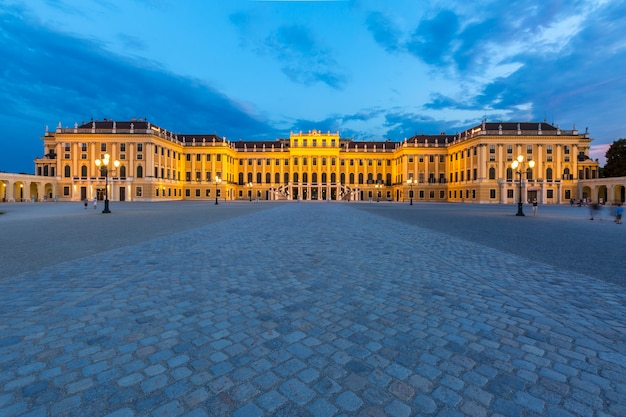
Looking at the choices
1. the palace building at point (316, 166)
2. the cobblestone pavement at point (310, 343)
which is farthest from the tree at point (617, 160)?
the cobblestone pavement at point (310, 343)

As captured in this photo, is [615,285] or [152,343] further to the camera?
[615,285]

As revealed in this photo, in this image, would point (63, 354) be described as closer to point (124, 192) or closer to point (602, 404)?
point (602, 404)

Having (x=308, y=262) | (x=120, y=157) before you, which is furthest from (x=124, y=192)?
(x=308, y=262)

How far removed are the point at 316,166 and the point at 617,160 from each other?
59966 millimetres

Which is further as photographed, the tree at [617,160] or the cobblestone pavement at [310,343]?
the tree at [617,160]

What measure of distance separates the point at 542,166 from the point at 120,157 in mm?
76955

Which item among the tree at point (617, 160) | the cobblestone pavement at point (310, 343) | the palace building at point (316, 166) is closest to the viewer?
the cobblestone pavement at point (310, 343)

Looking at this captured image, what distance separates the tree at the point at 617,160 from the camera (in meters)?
60.5

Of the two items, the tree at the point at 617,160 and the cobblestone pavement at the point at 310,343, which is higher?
the tree at the point at 617,160

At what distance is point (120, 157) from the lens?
6234 centimetres

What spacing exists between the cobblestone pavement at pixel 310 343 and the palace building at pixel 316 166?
4937 centimetres

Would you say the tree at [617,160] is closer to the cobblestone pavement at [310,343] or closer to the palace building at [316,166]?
the palace building at [316,166]

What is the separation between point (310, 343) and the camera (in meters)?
3.15

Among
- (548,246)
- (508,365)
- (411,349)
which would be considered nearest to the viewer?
(508,365)
